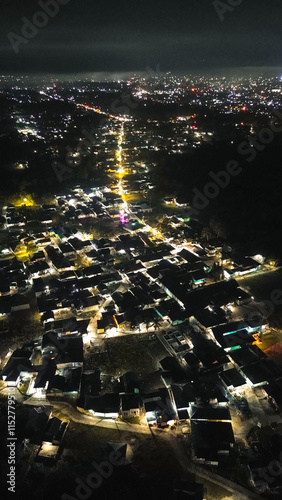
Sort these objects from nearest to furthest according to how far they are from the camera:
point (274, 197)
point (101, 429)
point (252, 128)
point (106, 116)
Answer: point (101, 429)
point (274, 197)
point (252, 128)
point (106, 116)

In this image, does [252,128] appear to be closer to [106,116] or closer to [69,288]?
[106,116]

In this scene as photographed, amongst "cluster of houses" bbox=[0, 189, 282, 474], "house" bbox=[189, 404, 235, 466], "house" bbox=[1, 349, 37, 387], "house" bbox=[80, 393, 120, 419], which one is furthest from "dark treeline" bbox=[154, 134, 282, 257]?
"house" bbox=[1, 349, 37, 387]

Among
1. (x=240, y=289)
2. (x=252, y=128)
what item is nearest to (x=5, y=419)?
(x=240, y=289)

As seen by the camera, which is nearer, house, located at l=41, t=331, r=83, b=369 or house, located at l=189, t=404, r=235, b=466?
house, located at l=189, t=404, r=235, b=466

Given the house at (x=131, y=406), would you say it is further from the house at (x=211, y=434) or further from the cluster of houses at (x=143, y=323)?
the house at (x=211, y=434)

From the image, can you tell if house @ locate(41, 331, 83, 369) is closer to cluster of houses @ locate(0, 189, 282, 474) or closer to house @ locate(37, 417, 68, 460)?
cluster of houses @ locate(0, 189, 282, 474)

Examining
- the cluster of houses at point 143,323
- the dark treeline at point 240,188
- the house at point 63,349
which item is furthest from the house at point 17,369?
the dark treeline at point 240,188

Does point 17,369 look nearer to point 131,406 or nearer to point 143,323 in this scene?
point 131,406

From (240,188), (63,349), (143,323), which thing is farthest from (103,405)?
(240,188)
